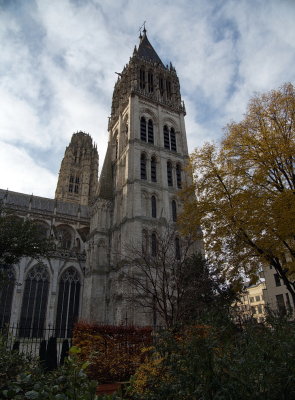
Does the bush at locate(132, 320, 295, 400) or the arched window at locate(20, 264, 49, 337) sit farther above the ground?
the arched window at locate(20, 264, 49, 337)

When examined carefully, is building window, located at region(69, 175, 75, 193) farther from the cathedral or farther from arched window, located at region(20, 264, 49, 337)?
arched window, located at region(20, 264, 49, 337)

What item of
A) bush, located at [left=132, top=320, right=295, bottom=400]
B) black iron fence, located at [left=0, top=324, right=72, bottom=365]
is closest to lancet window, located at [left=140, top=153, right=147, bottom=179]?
black iron fence, located at [left=0, top=324, right=72, bottom=365]

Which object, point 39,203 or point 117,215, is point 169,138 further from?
point 39,203

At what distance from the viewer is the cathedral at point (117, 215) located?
26.8 metres

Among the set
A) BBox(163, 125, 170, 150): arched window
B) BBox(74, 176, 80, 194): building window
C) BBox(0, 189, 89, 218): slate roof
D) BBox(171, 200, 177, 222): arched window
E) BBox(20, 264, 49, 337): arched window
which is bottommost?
BBox(20, 264, 49, 337): arched window

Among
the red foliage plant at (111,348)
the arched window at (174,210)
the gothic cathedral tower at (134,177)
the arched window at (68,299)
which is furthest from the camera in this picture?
the arched window at (174,210)

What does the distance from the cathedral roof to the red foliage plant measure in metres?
39.1

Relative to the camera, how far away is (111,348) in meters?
12.2

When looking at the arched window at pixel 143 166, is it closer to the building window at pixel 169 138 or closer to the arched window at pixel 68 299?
the building window at pixel 169 138

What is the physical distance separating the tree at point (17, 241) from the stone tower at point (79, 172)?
42.8 metres

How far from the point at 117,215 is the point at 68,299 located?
10.3 meters

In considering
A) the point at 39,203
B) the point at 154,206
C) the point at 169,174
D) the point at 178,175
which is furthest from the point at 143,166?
the point at 39,203

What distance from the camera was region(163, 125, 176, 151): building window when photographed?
3503 cm

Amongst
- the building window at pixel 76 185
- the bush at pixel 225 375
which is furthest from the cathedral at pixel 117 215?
the building window at pixel 76 185
